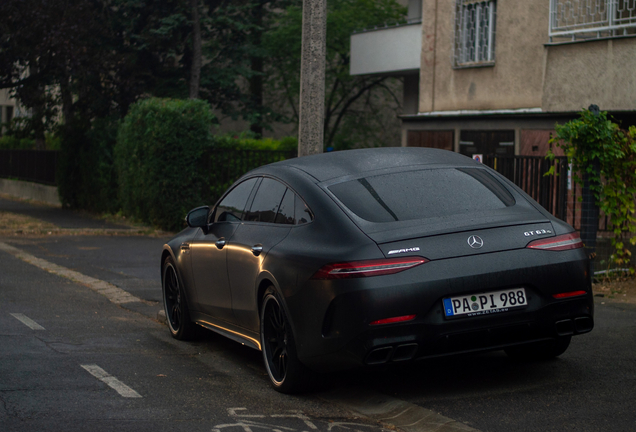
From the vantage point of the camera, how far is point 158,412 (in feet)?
18.1

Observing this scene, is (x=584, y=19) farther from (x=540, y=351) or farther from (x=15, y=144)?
(x=15, y=144)

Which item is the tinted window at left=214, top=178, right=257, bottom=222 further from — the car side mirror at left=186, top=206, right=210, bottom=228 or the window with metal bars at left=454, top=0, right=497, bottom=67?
the window with metal bars at left=454, top=0, right=497, bottom=67

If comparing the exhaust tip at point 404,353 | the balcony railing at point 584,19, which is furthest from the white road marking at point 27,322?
the balcony railing at point 584,19

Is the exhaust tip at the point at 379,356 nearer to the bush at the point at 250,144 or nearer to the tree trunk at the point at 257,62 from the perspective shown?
the bush at the point at 250,144

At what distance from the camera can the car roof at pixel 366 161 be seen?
6.27 m

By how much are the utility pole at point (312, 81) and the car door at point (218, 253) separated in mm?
2125

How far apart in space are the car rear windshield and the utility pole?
129 inches

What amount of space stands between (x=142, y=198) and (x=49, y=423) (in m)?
15.5

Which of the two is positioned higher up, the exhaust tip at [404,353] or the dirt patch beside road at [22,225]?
the exhaust tip at [404,353]

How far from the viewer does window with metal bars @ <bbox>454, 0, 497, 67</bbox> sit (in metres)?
19.2

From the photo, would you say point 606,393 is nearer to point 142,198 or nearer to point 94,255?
point 94,255

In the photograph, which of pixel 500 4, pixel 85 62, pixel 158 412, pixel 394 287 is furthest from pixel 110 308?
pixel 85 62

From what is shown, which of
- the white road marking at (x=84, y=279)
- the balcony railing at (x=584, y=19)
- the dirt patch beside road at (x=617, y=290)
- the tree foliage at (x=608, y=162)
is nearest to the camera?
the dirt patch beside road at (x=617, y=290)

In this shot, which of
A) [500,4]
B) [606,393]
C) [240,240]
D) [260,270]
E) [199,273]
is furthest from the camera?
[500,4]
